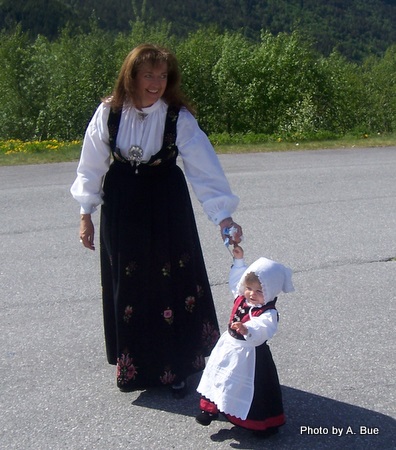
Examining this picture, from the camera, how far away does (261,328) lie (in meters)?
3.55

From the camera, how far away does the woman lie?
3.91 m

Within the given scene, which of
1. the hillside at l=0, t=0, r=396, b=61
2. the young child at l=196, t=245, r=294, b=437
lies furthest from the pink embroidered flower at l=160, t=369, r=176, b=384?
the hillside at l=0, t=0, r=396, b=61

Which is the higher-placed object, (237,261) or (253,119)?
(237,261)

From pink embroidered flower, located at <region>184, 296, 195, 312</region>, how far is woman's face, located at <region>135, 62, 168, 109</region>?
3.14 feet

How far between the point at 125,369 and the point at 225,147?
35.8 feet

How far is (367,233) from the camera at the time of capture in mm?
7598

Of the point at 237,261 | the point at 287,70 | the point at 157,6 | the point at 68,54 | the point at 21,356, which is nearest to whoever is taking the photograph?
the point at 237,261

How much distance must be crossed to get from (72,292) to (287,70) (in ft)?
64.9

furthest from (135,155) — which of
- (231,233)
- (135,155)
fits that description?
(231,233)

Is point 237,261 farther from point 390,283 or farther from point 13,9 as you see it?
point 13,9

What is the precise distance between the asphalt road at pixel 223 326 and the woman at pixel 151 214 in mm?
252

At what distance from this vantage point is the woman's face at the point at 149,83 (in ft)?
12.6

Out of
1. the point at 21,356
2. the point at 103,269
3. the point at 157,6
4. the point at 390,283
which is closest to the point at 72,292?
the point at 21,356

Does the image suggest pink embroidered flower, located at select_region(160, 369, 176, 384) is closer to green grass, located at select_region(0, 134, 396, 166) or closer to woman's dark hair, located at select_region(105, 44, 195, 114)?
woman's dark hair, located at select_region(105, 44, 195, 114)
